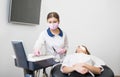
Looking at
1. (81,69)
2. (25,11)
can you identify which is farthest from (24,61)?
(25,11)

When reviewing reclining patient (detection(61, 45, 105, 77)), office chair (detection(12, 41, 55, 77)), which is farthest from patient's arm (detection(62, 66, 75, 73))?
office chair (detection(12, 41, 55, 77))

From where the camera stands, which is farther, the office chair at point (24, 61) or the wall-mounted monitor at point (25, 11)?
the wall-mounted monitor at point (25, 11)

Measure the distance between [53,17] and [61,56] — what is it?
0.34m

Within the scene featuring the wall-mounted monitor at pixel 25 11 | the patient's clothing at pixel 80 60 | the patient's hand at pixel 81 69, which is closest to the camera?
the patient's hand at pixel 81 69

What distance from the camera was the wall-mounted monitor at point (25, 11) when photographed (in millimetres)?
2407

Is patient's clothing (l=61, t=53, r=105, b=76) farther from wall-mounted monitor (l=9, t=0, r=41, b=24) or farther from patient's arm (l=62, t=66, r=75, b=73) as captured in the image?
wall-mounted monitor (l=9, t=0, r=41, b=24)

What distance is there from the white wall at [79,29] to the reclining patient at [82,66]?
3.10ft

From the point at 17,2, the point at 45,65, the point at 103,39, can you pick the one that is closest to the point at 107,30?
the point at 103,39

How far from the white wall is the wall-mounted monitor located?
0.07 metres

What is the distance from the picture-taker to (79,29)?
321 centimetres

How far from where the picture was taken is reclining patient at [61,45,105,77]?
5.33 feet

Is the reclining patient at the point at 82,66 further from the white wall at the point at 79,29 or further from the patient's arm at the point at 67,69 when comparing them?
the white wall at the point at 79,29

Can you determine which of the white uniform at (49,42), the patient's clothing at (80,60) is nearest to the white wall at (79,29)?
the white uniform at (49,42)

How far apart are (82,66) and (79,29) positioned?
1.62m
